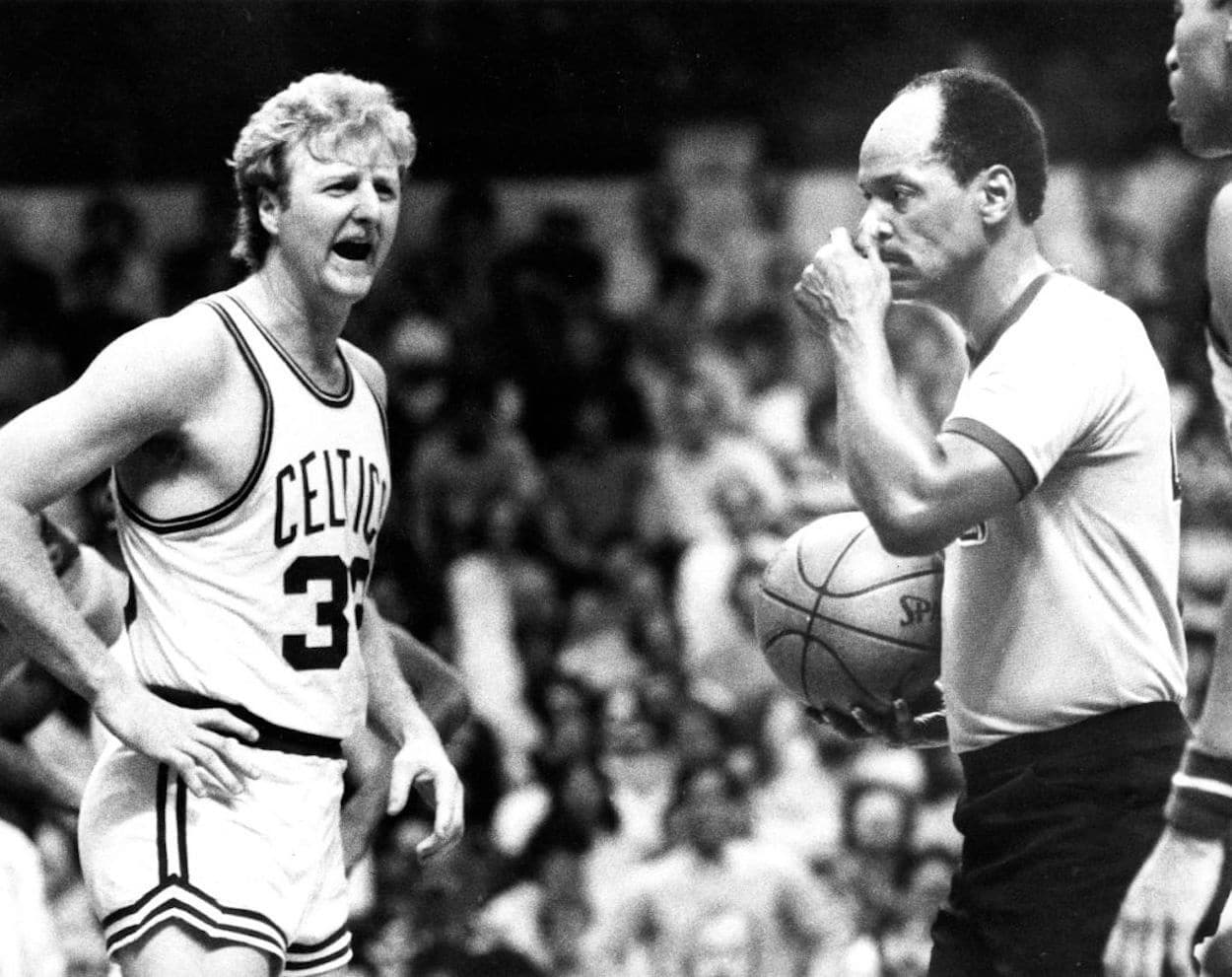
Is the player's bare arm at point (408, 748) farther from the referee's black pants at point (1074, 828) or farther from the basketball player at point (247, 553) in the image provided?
the referee's black pants at point (1074, 828)

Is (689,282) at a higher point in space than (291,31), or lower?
lower

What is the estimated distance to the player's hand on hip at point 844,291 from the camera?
3.71 metres

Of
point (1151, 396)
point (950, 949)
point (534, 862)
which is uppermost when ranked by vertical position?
point (1151, 396)

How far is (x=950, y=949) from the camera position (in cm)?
386

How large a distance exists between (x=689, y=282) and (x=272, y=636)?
655 cm

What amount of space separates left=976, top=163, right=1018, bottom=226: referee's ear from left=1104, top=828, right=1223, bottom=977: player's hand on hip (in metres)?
1.21

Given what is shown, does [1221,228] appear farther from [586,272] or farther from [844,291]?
[586,272]

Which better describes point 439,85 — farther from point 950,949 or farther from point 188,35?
point 950,949

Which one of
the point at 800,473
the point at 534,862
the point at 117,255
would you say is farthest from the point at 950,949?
the point at 117,255

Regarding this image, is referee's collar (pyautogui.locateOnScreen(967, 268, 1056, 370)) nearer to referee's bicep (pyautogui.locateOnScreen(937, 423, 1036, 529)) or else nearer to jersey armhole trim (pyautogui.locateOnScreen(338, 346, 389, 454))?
referee's bicep (pyautogui.locateOnScreen(937, 423, 1036, 529))

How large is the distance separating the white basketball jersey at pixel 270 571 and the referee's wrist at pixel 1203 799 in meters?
1.57

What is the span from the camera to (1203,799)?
311 centimetres

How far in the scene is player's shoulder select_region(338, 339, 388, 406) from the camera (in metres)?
4.31

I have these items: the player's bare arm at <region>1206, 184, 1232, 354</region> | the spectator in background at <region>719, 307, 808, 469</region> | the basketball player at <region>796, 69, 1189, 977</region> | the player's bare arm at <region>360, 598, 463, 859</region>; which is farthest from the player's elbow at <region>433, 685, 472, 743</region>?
the spectator in background at <region>719, 307, 808, 469</region>
